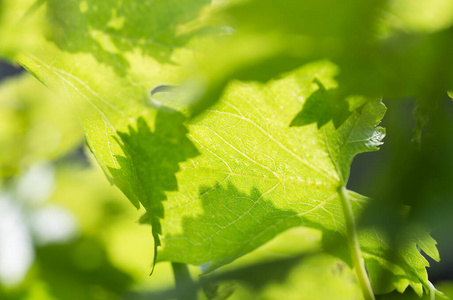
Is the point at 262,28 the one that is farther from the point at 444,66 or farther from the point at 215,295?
the point at 215,295

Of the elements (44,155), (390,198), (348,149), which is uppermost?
(390,198)

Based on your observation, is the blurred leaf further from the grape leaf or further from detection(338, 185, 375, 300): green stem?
detection(338, 185, 375, 300): green stem

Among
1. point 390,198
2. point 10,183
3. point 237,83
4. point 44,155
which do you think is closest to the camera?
point 390,198

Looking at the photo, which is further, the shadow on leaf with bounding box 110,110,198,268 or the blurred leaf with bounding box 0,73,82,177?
the blurred leaf with bounding box 0,73,82,177

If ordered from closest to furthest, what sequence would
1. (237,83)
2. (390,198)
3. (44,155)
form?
(390,198) → (237,83) → (44,155)

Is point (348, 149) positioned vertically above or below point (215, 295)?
above

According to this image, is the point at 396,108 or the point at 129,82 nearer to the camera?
the point at 396,108

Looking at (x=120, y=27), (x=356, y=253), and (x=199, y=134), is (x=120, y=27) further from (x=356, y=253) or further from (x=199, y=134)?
(x=356, y=253)

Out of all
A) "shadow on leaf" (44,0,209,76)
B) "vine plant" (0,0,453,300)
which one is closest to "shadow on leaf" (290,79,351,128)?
"vine plant" (0,0,453,300)

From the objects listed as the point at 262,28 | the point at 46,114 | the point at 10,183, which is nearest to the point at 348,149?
the point at 262,28
